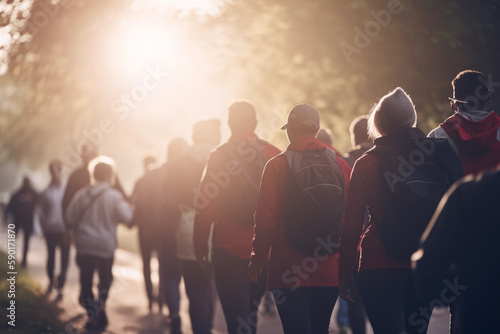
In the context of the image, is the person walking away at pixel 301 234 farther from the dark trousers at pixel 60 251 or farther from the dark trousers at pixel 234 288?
the dark trousers at pixel 60 251

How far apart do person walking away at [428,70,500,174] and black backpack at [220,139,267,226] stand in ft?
4.63

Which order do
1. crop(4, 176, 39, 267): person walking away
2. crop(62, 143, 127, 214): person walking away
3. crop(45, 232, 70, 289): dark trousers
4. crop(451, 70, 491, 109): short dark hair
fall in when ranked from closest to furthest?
crop(451, 70, 491, 109): short dark hair < crop(62, 143, 127, 214): person walking away < crop(45, 232, 70, 289): dark trousers < crop(4, 176, 39, 267): person walking away

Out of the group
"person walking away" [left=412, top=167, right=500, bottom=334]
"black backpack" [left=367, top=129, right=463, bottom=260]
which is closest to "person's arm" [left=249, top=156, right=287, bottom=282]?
"black backpack" [left=367, top=129, right=463, bottom=260]

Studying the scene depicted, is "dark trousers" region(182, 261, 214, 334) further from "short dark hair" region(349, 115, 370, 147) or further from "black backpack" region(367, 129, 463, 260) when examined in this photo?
"black backpack" region(367, 129, 463, 260)

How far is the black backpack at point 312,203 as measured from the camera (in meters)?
4.80

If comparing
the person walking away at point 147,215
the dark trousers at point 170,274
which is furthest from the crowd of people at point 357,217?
the person walking away at point 147,215

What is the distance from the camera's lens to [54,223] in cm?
1298

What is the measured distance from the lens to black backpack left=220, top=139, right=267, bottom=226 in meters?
5.85

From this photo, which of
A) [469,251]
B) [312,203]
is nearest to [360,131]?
[312,203]

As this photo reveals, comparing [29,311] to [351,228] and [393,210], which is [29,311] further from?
[393,210]

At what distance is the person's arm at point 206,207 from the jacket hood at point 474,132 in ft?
5.90

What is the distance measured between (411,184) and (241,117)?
2.10 m

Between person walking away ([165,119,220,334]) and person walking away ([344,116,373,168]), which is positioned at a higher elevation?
person walking away ([344,116,373,168])

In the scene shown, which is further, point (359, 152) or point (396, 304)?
point (359, 152)
